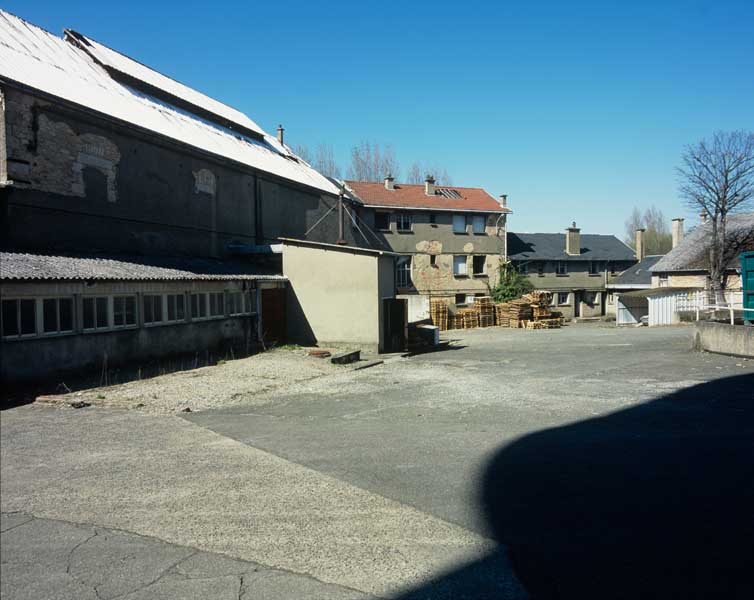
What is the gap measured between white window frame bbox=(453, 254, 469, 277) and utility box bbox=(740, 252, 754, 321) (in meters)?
23.0

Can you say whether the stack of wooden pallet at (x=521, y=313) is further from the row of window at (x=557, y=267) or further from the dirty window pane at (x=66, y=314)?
the dirty window pane at (x=66, y=314)

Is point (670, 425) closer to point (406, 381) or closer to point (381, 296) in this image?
point (406, 381)

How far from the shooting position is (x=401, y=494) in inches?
216

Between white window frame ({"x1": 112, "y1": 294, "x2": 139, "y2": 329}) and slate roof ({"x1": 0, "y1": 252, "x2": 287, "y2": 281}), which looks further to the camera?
white window frame ({"x1": 112, "y1": 294, "x2": 139, "y2": 329})

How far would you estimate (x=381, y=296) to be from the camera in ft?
61.2

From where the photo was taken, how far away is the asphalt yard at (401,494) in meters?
3.90

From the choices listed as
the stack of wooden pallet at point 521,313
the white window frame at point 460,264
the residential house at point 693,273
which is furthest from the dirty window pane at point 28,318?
the residential house at point 693,273

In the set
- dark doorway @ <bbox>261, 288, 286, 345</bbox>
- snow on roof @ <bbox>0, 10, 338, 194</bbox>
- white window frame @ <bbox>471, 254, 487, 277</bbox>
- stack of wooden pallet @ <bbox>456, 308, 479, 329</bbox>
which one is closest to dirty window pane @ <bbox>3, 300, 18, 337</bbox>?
snow on roof @ <bbox>0, 10, 338, 194</bbox>

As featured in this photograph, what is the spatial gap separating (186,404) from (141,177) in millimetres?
10391

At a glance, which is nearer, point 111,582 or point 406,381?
point 111,582

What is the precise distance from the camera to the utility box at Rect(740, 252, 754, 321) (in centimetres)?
1702

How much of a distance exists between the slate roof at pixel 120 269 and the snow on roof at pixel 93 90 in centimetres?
427

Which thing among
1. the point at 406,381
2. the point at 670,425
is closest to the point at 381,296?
the point at 406,381

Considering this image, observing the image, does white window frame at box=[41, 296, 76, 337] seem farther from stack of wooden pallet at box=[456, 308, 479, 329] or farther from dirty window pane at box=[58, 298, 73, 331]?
stack of wooden pallet at box=[456, 308, 479, 329]
